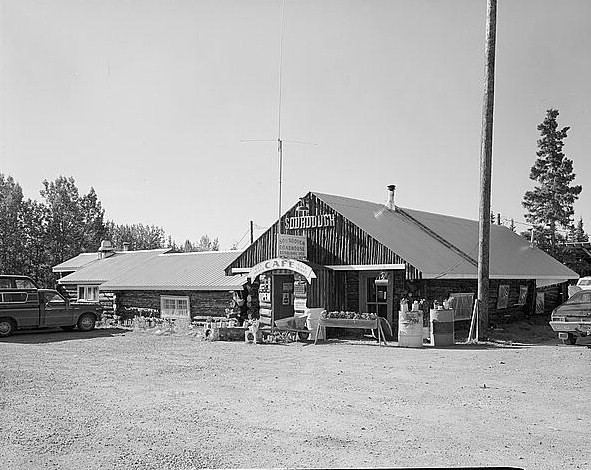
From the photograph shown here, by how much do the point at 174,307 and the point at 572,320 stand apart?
585 inches

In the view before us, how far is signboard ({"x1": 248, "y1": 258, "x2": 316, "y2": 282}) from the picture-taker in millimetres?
20969

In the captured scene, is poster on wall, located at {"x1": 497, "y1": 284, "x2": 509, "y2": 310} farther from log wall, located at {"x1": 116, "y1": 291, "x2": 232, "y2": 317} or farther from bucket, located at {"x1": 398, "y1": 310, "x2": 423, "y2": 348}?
log wall, located at {"x1": 116, "y1": 291, "x2": 232, "y2": 317}

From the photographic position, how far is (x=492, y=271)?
24594 millimetres

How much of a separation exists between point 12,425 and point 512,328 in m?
19.7

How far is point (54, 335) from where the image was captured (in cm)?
2314

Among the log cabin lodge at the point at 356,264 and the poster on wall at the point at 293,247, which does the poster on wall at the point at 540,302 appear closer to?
the log cabin lodge at the point at 356,264

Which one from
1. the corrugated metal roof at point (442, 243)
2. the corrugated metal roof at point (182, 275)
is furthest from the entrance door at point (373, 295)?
the corrugated metal roof at point (182, 275)

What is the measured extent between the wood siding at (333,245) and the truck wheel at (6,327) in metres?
8.22

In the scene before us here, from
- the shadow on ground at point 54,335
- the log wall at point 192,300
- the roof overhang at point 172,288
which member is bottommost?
the shadow on ground at point 54,335

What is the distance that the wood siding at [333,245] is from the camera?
824 inches

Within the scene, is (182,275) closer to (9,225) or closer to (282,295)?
(282,295)

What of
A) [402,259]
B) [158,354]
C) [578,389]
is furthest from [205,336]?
[578,389]

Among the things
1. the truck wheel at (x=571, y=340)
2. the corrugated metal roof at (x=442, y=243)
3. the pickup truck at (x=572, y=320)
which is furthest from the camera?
the corrugated metal roof at (x=442, y=243)

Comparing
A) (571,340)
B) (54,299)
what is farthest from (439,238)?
(54,299)
